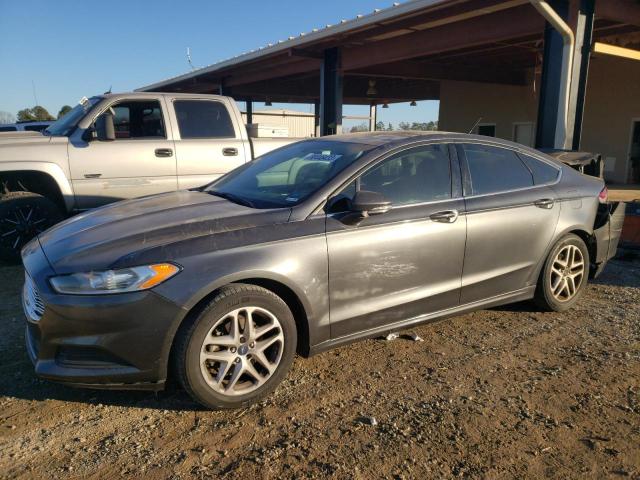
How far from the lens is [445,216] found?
3768 mm

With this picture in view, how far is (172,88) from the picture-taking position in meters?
28.7

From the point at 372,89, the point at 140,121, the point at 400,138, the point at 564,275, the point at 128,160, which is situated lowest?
the point at 564,275

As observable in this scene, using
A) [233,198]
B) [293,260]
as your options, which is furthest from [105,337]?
[233,198]

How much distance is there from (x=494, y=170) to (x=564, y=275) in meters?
1.26

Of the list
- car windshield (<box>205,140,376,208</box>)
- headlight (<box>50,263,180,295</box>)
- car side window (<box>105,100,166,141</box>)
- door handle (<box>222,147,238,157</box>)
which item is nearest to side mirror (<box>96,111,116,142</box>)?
car side window (<box>105,100,166,141</box>)

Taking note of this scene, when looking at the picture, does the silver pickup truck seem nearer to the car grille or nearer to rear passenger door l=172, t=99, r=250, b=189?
rear passenger door l=172, t=99, r=250, b=189

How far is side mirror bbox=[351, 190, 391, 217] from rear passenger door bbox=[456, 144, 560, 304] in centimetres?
91

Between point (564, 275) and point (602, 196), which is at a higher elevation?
point (602, 196)

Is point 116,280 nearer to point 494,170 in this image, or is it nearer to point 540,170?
point 494,170

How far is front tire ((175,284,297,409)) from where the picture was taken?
9.41 feet

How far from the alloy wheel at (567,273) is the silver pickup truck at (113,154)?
4.09 m

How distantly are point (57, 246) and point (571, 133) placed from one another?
9040mm

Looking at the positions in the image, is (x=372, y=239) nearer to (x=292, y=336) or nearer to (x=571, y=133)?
(x=292, y=336)

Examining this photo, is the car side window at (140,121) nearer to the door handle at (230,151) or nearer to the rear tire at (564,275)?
the door handle at (230,151)
